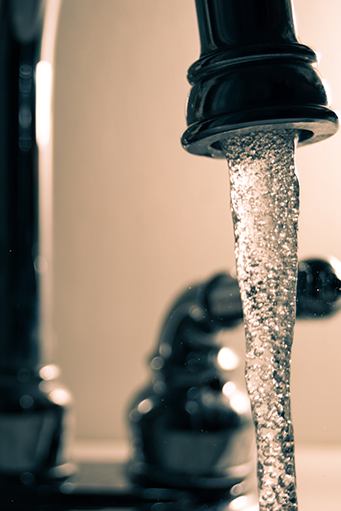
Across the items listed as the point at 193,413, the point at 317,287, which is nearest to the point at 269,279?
the point at 317,287

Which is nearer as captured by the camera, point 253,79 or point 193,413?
A: point 253,79

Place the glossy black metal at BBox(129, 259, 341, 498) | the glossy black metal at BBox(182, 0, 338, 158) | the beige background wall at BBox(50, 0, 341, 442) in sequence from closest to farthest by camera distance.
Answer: the glossy black metal at BBox(182, 0, 338, 158) → the beige background wall at BBox(50, 0, 341, 442) → the glossy black metal at BBox(129, 259, 341, 498)

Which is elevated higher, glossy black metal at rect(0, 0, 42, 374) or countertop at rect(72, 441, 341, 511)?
glossy black metal at rect(0, 0, 42, 374)

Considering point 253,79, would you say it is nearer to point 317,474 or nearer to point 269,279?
point 269,279

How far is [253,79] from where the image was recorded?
0.72ft

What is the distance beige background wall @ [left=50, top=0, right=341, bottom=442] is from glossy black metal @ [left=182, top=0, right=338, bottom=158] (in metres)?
0.09

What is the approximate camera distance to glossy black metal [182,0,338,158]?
22 cm

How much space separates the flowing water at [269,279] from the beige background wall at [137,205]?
4cm

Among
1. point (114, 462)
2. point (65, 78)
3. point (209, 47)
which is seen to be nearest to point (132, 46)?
point (65, 78)

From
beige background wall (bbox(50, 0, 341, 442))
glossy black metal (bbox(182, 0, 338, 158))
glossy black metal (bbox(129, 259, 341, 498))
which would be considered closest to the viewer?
glossy black metal (bbox(182, 0, 338, 158))

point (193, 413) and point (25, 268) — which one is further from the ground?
point (25, 268)

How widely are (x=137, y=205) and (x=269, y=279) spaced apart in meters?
0.30

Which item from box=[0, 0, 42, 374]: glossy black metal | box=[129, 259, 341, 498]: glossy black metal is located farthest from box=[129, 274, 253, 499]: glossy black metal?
box=[0, 0, 42, 374]: glossy black metal

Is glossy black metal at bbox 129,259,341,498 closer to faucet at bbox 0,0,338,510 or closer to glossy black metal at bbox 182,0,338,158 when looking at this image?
faucet at bbox 0,0,338,510
